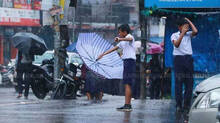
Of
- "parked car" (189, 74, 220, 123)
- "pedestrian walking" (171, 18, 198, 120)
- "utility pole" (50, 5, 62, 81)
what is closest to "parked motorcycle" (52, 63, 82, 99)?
"utility pole" (50, 5, 62, 81)

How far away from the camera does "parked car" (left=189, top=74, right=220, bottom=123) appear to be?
6.98m

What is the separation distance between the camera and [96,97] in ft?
58.3

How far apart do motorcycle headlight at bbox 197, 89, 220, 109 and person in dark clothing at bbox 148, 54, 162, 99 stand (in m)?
13.1

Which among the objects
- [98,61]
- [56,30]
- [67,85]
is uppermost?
[56,30]

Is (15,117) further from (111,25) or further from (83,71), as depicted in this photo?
(111,25)

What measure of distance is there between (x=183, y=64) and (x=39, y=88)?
8.26 metres

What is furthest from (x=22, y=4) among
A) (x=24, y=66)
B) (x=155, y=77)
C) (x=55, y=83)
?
(x=55, y=83)

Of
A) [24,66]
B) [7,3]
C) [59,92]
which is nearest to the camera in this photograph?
[59,92]

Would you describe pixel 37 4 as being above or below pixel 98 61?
above

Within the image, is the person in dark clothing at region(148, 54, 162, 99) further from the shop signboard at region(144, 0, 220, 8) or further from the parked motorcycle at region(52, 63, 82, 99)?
the shop signboard at region(144, 0, 220, 8)

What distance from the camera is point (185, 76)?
1095 centimetres

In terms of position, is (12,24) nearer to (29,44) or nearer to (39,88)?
(29,44)

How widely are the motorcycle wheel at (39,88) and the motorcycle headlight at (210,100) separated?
11.4 metres

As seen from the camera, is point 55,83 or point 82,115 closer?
point 82,115
